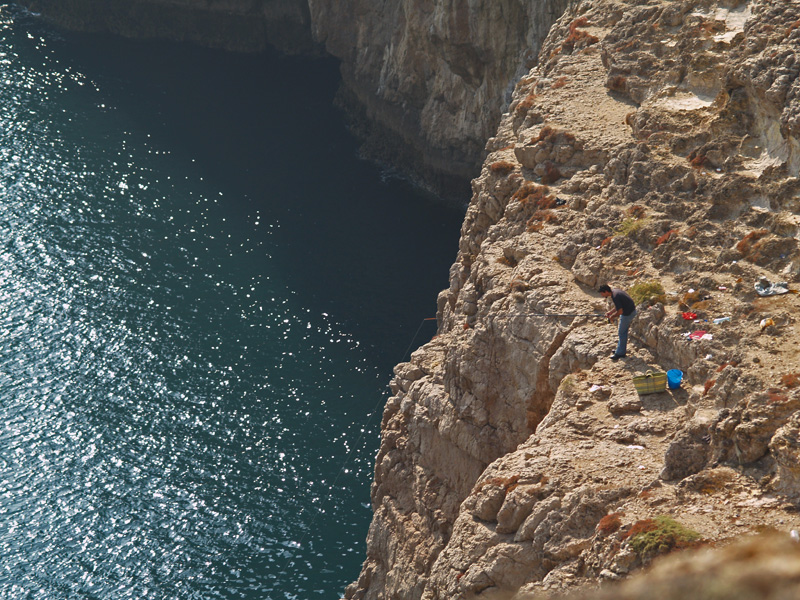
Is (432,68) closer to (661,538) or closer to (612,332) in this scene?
(612,332)

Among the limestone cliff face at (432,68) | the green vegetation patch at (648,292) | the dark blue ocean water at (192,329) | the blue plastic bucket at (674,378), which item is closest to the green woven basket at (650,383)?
the blue plastic bucket at (674,378)

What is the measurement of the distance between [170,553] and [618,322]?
1137 inches

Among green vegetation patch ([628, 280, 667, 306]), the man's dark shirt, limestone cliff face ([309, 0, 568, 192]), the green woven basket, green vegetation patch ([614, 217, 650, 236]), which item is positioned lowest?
the green woven basket

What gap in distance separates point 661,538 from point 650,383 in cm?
634

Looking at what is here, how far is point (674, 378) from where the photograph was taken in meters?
22.0

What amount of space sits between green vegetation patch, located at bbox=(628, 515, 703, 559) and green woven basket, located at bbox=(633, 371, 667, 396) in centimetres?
572

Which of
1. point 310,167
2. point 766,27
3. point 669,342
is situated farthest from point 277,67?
point 669,342

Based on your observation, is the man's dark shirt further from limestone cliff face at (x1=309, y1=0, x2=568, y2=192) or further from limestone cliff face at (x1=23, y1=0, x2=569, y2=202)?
limestone cliff face at (x1=23, y1=0, x2=569, y2=202)

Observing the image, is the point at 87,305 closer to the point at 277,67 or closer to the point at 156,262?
the point at 156,262

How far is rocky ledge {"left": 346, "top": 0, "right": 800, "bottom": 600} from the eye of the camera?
18062 mm

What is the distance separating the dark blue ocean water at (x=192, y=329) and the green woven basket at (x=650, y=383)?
2580 centimetres

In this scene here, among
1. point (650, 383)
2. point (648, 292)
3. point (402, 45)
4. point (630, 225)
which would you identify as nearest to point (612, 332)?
point (648, 292)

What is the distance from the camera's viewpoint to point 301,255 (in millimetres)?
69750

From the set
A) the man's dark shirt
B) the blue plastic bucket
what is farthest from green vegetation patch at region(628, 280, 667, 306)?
the blue plastic bucket
